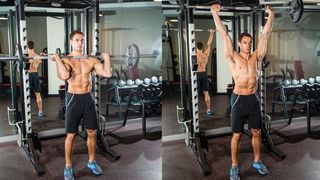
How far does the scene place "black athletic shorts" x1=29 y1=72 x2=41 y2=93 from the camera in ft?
8.65

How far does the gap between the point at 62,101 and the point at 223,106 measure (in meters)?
1.32

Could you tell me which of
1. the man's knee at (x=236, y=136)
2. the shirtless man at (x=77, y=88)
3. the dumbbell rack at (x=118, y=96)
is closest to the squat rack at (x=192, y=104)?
the man's knee at (x=236, y=136)

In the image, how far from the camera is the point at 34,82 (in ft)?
8.71

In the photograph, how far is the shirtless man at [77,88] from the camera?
246 cm

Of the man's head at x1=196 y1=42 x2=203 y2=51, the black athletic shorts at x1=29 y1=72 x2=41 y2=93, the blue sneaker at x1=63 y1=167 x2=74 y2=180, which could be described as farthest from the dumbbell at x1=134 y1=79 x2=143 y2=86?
the blue sneaker at x1=63 y1=167 x2=74 y2=180

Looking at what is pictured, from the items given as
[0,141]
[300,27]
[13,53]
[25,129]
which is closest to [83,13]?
[13,53]

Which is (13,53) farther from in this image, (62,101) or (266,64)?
(266,64)

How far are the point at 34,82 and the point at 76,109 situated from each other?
435 mm

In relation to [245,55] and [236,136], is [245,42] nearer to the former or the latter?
[245,55]

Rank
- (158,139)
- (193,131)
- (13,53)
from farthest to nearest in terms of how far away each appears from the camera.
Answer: (158,139) → (193,131) → (13,53)

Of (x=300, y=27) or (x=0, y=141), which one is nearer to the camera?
(x=0, y=141)

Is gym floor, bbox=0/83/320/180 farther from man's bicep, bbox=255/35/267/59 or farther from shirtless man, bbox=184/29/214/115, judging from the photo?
man's bicep, bbox=255/35/267/59

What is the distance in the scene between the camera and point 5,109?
107 inches

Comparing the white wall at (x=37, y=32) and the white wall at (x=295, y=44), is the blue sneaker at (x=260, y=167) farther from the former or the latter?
the white wall at (x=37, y=32)
